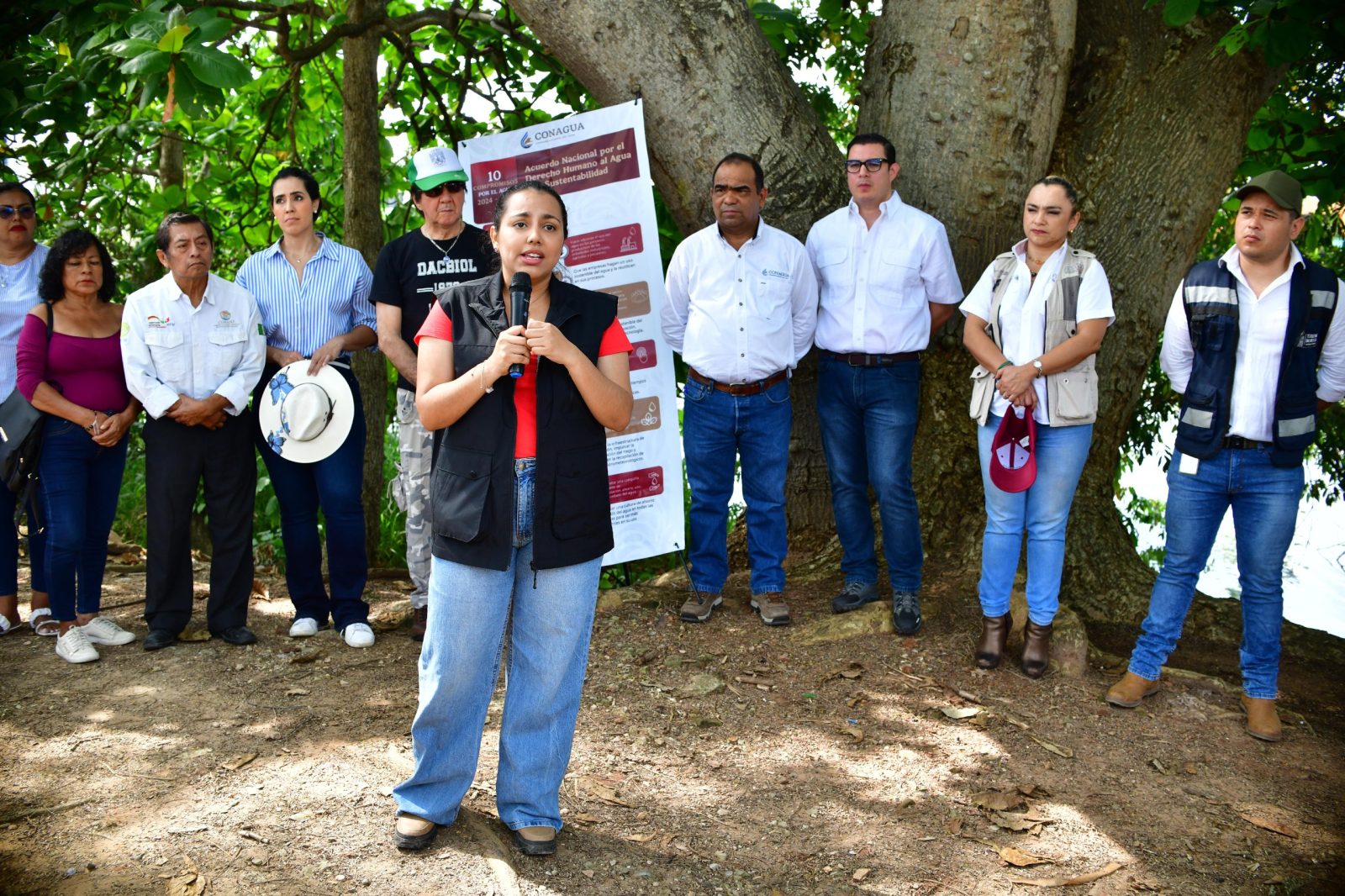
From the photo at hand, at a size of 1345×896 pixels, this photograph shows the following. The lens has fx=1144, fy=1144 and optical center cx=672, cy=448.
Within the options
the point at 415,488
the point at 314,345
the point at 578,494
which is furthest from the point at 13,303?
the point at 578,494

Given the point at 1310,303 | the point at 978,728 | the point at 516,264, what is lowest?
the point at 978,728

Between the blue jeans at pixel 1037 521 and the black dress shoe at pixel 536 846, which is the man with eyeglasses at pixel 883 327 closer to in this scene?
the blue jeans at pixel 1037 521

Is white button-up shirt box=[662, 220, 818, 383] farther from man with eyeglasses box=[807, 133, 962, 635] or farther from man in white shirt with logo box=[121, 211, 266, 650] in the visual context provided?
man in white shirt with logo box=[121, 211, 266, 650]

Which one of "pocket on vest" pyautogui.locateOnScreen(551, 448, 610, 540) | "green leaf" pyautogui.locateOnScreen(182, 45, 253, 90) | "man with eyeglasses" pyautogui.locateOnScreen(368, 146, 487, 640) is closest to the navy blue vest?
"pocket on vest" pyautogui.locateOnScreen(551, 448, 610, 540)

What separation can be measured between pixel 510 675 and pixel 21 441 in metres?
3.10

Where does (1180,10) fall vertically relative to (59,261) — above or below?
above

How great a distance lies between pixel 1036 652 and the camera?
498 centimetres

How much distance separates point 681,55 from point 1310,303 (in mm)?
3020

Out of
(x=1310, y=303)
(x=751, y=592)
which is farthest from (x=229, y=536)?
(x=1310, y=303)

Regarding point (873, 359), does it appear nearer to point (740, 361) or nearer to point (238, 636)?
point (740, 361)

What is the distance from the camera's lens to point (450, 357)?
127 inches

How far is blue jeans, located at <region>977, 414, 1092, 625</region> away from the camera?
4.87m

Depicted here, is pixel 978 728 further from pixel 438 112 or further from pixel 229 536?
pixel 438 112

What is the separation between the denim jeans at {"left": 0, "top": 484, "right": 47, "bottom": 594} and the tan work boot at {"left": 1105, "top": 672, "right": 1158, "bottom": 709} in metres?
4.85
